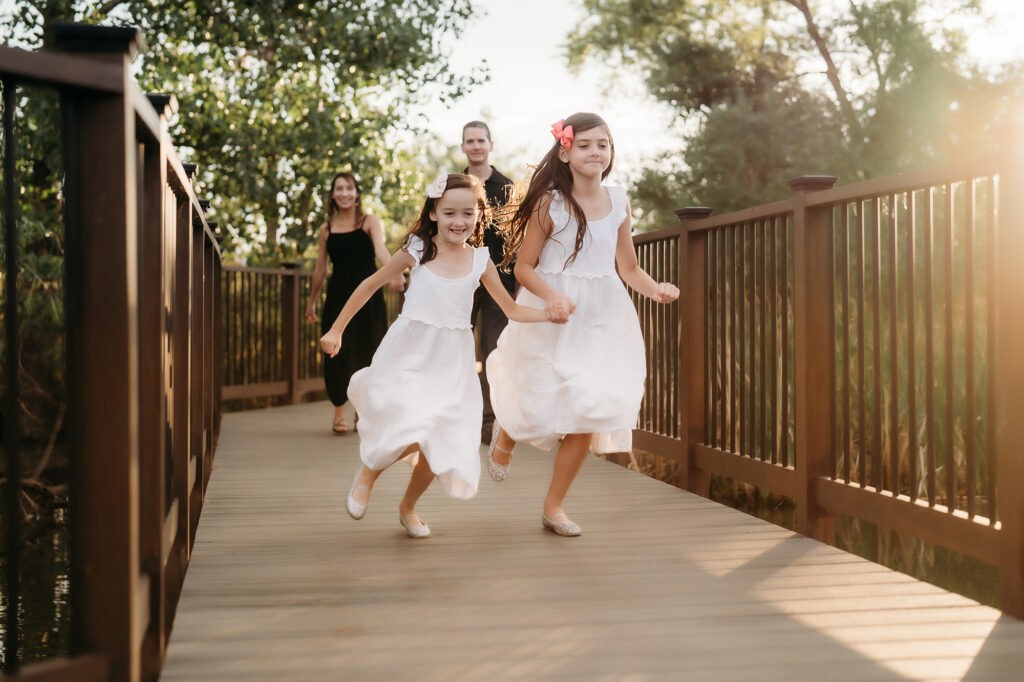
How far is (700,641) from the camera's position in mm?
2592

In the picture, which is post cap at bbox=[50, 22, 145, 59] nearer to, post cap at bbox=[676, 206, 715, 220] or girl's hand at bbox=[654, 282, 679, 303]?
girl's hand at bbox=[654, 282, 679, 303]

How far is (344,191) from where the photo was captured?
6855 millimetres

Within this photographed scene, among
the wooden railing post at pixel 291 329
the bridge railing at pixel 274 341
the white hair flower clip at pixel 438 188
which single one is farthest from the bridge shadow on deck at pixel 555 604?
the wooden railing post at pixel 291 329

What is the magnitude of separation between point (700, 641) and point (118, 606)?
1.35 metres

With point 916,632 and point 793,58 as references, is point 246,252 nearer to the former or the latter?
point 916,632

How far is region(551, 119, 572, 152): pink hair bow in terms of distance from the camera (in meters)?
3.98

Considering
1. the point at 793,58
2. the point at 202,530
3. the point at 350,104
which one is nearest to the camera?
the point at 202,530

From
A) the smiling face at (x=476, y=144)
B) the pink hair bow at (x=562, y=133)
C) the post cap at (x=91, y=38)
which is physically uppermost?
the smiling face at (x=476, y=144)

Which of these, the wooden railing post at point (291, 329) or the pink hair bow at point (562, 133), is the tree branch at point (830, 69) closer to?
the wooden railing post at point (291, 329)

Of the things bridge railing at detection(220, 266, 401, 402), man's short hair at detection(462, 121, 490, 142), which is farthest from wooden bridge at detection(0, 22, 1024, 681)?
bridge railing at detection(220, 266, 401, 402)

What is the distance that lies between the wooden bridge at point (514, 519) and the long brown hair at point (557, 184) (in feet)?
2.53

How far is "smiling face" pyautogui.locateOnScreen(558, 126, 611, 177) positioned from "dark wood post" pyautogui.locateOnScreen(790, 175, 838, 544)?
69 cm

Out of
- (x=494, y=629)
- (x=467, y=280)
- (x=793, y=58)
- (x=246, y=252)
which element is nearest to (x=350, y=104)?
(x=246, y=252)

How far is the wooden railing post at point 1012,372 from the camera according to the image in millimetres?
2775
